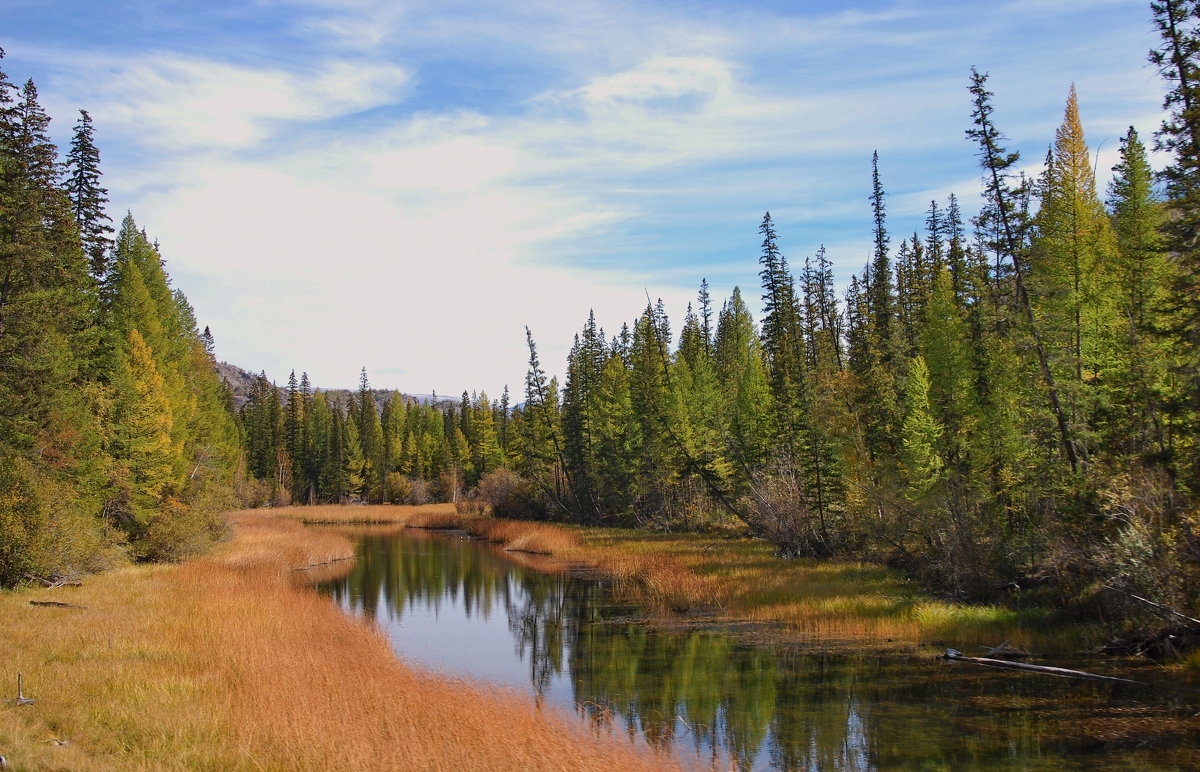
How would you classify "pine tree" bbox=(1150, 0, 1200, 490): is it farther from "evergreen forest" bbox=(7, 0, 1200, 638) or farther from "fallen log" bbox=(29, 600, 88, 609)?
"fallen log" bbox=(29, 600, 88, 609)

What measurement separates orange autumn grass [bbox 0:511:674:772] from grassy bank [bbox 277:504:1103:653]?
11.1 metres

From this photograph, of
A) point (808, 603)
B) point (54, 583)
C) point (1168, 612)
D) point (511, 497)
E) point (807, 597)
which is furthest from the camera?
point (511, 497)

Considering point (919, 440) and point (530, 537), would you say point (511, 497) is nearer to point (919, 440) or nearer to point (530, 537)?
point (530, 537)

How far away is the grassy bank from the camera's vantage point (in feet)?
67.1

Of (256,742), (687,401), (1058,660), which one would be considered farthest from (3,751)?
(687,401)

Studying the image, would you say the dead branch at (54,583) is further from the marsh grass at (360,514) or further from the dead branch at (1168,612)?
the marsh grass at (360,514)

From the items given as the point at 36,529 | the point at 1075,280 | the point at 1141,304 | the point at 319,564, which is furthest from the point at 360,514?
the point at 1141,304

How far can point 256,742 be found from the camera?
10.7m

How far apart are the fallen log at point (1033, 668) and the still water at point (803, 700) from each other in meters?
0.22

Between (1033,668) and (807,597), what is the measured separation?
10.3 meters

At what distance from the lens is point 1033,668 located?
1544 centimetres

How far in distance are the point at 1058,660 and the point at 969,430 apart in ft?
47.1

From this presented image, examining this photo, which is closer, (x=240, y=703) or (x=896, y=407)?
(x=240, y=703)

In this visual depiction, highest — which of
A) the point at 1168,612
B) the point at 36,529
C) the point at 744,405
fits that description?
the point at 744,405
